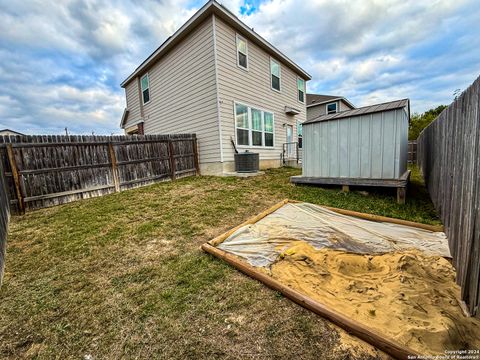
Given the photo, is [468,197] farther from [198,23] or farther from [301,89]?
[301,89]

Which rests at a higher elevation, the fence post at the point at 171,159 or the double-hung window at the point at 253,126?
the double-hung window at the point at 253,126

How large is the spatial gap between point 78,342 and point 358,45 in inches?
718

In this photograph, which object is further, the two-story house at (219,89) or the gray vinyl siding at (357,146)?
the two-story house at (219,89)

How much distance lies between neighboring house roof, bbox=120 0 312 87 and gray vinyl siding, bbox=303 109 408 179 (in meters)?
5.54

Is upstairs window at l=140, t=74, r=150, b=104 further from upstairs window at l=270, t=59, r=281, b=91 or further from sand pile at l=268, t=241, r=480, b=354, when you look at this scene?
sand pile at l=268, t=241, r=480, b=354

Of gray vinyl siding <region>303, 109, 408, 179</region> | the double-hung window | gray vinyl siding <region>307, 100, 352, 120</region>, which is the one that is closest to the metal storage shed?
gray vinyl siding <region>303, 109, 408, 179</region>

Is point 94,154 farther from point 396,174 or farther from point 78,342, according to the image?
point 396,174

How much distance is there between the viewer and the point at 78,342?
1.46 metres

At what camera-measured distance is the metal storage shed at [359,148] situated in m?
4.43

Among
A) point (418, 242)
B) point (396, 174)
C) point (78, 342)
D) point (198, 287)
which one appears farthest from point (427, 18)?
point (78, 342)

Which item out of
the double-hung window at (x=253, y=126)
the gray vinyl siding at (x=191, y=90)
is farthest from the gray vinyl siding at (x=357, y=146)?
the gray vinyl siding at (x=191, y=90)

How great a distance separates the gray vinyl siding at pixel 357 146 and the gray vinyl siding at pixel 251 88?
3613 millimetres

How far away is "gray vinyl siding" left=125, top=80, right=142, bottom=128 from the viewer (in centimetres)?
1194

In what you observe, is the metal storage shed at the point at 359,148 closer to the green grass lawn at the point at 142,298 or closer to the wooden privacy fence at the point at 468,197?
the green grass lawn at the point at 142,298
